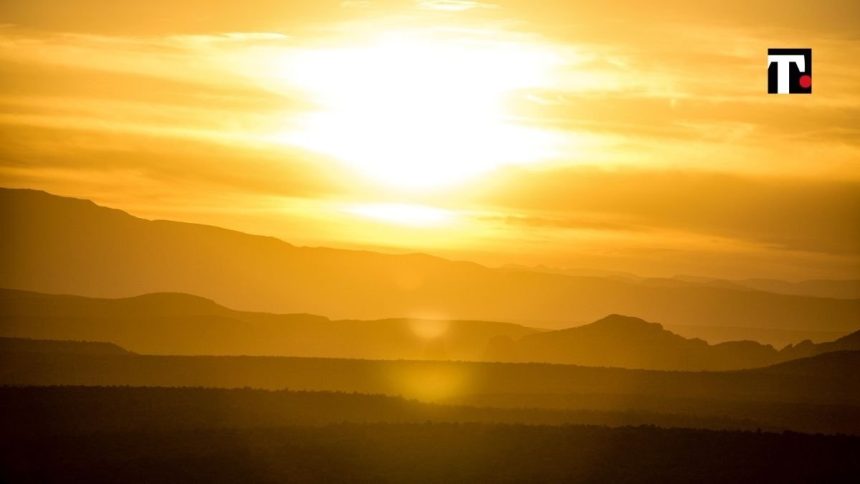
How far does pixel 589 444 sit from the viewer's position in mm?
50125

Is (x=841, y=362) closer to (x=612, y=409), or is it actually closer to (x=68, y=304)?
(x=612, y=409)

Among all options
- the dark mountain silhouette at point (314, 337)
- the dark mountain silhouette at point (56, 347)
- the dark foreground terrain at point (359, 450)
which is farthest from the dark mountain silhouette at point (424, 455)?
the dark mountain silhouette at point (314, 337)

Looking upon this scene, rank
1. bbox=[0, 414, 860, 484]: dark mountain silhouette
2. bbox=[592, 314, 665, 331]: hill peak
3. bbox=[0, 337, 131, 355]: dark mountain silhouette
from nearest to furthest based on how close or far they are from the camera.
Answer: bbox=[0, 414, 860, 484]: dark mountain silhouette < bbox=[0, 337, 131, 355]: dark mountain silhouette < bbox=[592, 314, 665, 331]: hill peak

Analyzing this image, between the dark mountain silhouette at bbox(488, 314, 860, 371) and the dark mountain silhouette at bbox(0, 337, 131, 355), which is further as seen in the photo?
the dark mountain silhouette at bbox(488, 314, 860, 371)

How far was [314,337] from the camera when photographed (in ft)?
626

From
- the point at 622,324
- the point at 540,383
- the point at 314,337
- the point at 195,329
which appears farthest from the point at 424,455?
the point at 314,337

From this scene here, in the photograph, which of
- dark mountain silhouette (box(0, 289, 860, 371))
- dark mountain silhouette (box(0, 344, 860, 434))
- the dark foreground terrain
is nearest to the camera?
the dark foreground terrain

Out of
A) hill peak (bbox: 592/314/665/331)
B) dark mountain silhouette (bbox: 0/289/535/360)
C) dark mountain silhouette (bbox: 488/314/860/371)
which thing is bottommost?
dark mountain silhouette (bbox: 0/289/535/360)

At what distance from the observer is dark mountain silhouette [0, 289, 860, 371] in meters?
124

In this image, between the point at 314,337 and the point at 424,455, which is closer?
the point at 424,455

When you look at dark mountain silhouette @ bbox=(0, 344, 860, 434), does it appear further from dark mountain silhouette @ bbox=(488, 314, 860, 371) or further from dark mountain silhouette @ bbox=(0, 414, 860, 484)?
dark mountain silhouette @ bbox=(488, 314, 860, 371)

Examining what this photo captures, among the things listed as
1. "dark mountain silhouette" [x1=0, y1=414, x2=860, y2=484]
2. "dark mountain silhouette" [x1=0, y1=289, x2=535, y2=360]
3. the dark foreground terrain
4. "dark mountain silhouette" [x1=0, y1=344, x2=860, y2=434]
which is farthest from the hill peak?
"dark mountain silhouette" [x1=0, y1=414, x2=860, y2=484]

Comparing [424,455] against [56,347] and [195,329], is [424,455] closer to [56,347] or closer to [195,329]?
[56,347]

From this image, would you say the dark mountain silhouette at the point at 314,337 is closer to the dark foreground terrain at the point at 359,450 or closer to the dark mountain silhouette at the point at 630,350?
the dark mountain silhouette at the point at 630,350
